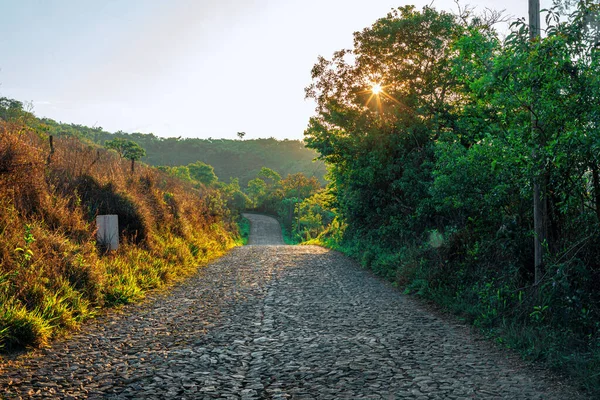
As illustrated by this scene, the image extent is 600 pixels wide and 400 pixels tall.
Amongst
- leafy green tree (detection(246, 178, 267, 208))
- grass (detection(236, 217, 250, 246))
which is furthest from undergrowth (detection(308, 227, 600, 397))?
leafy green tree (detection(246, 178, 267, 208))

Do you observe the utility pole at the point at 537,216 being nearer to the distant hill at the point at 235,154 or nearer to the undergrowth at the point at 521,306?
the undergrowth at the point at 521,306

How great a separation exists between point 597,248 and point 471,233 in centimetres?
342

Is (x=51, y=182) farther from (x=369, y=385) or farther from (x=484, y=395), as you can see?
(x=484, y=395)

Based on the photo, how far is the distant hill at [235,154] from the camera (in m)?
130

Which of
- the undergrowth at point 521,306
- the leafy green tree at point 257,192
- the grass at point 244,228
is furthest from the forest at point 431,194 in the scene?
the leafy green tree at point 257,192

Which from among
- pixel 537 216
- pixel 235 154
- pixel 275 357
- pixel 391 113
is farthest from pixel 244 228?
pixel 235 154

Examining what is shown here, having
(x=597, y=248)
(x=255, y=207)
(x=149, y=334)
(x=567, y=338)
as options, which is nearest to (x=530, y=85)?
(x=597, y=248)

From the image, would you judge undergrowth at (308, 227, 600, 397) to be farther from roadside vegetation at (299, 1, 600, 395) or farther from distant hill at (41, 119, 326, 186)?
distant hill at (41, 119, 326, 186)

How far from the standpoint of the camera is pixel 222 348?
19.5 ft

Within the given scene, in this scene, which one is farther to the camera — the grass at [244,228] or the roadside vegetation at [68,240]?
the grass at [244,228]

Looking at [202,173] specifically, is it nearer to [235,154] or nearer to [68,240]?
[235,154]

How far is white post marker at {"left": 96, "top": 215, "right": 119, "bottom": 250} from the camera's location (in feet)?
37.3

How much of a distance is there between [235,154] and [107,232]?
5358 inches

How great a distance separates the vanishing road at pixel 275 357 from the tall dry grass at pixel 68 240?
23.6 inches
